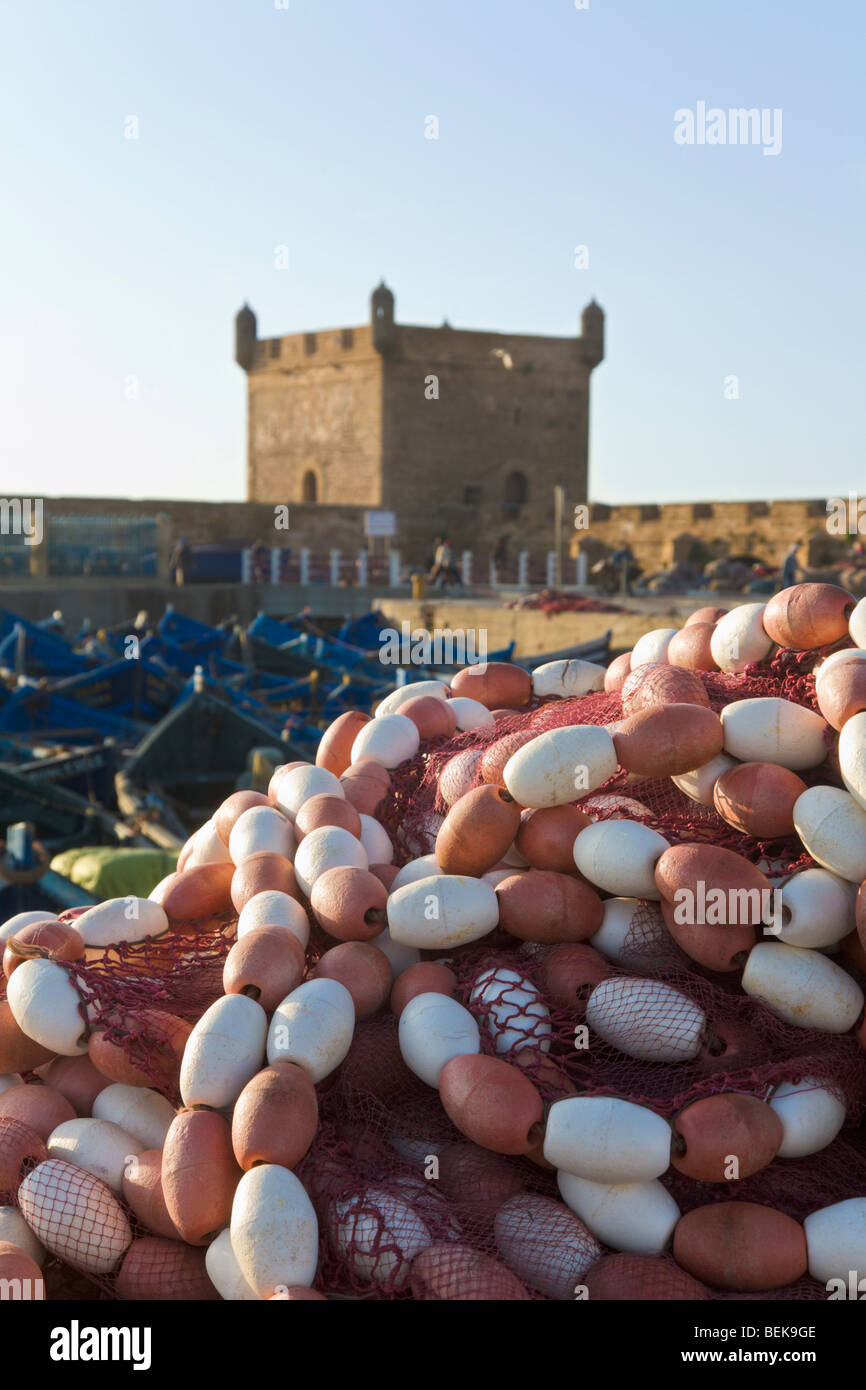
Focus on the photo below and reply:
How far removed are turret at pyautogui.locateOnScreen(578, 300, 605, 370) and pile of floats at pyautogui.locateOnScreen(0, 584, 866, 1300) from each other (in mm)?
37575

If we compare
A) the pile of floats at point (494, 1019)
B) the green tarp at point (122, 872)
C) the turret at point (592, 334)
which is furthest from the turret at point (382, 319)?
the pile of floats at point (494, 1019)

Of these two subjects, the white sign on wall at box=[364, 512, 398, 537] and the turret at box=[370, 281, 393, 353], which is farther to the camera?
the turret at box=[370, 281, 393, 353]

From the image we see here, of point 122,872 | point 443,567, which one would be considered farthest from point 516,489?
point 122,872

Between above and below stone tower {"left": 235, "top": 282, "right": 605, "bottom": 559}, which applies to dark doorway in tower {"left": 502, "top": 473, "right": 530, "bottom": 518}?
below

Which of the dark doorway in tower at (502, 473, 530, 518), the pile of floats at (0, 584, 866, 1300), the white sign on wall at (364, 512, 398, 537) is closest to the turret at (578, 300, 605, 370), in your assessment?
the dark doorway in tower at (502, 473, 530, 518)

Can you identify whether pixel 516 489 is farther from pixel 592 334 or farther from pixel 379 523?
pixel 379 523

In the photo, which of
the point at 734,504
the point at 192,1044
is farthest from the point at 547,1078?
the point at 734,504

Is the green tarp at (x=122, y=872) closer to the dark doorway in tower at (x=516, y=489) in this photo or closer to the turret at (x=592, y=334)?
the dark doorway in tower at (x=516, y=489)

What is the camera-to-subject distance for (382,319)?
1452 inches

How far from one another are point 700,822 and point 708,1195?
81 cm

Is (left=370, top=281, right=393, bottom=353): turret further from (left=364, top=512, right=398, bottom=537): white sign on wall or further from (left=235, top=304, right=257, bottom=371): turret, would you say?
(left=364, top=512, right=398, bottom=537): white sign on wall

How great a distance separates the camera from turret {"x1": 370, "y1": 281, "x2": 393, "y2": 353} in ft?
121

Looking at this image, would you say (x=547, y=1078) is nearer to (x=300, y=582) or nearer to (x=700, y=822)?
(x=700, y=822)
